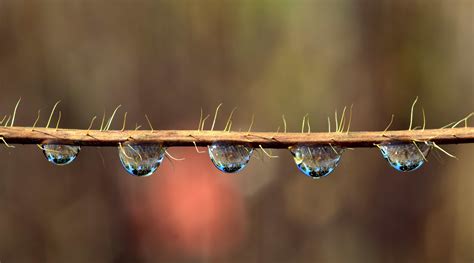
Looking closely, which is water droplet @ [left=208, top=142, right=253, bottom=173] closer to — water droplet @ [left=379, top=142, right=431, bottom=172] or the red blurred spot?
water droplet @ [left=379, top=142, right=431, bottom=172]

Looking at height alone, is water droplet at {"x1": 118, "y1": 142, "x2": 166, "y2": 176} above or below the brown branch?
below

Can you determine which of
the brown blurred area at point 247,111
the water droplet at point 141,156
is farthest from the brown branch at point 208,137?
the brown blurred area at point 247,111

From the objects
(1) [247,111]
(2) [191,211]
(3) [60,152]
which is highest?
(1) [247,111]

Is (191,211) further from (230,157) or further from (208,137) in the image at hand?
(208,137)

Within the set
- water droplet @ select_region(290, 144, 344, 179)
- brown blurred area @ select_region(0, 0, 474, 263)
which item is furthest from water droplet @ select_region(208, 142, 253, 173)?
brown blurred area @ select_region(0, 0, 474, 263)

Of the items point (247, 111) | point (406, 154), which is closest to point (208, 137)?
point (406, 154)

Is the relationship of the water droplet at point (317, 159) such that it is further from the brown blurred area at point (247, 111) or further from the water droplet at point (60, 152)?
the brown blurred area at point (247, 111)
